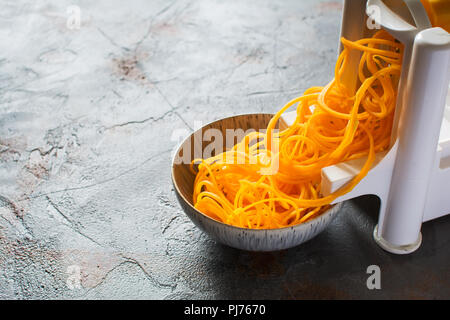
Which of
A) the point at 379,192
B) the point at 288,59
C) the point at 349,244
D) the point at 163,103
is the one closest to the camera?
the point at 379,192

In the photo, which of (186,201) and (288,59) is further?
(288,59)

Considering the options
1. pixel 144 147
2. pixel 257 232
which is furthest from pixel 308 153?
pixel 144 147

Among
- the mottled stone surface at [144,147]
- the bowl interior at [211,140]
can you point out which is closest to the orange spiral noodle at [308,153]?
the bowl interior at [211,140]

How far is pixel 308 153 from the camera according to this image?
136 centimetres

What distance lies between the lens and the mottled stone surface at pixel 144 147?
135cm

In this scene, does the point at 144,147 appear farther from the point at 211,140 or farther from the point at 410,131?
the point at 410,131

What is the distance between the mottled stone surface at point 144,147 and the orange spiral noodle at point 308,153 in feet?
0.51

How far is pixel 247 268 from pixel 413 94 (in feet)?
1.97

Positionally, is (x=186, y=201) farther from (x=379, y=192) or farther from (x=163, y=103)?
(x=163, y=103)

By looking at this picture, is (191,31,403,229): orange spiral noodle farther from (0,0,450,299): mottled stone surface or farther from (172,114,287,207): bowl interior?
(0,0,450,299): mottled stone surface

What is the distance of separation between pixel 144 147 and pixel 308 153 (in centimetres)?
67

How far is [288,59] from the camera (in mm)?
2219
